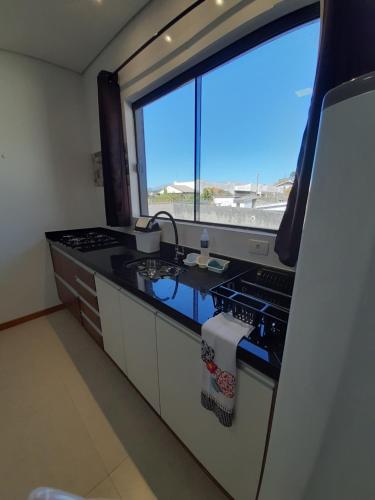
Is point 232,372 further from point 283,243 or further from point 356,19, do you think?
point 356,19

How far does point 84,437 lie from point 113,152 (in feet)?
7.09

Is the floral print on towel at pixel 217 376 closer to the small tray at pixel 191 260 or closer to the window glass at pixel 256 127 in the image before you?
the small tray at pixel 191 260

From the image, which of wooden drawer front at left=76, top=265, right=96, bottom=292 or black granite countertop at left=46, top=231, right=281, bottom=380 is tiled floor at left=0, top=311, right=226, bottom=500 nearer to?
wooden drawer front at left=76, top=265, right=96, bottom=292

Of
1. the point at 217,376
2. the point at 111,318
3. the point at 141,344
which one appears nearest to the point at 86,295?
the point at 111,318

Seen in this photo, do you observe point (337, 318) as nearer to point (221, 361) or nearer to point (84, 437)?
point (221, 361)

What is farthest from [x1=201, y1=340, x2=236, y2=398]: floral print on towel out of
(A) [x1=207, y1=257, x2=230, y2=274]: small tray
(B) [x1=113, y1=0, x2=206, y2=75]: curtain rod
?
(B) [x1=113, y1=0, x2=206, y2=75]: curtain rod

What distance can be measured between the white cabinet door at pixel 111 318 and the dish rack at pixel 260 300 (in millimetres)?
682

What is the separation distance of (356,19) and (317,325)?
947 mm

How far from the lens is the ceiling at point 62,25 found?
1476 millimetres

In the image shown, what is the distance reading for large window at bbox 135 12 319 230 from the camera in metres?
1.10

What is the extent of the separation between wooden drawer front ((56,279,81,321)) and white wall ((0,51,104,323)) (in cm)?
19

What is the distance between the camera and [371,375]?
0.35m

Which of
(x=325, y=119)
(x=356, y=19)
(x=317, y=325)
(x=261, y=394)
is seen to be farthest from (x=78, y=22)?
(x=261, y=394)

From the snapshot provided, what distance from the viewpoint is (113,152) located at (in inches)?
78.7
